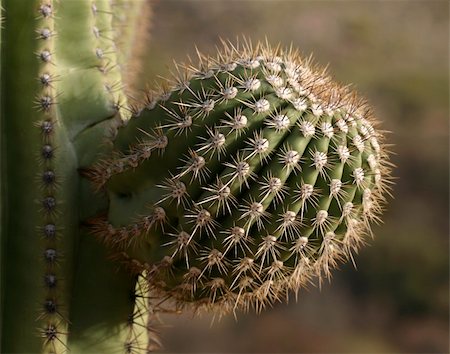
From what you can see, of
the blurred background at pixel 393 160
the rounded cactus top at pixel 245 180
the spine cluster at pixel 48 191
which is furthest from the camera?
the blurred background at pixel 393 160

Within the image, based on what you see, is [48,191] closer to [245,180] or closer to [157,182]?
[157,182]

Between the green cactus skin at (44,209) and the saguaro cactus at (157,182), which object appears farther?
the green cactus skin at (44,209)

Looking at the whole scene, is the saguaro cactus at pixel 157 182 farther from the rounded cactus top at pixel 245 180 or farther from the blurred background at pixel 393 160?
the blurred background at pixel 393 160

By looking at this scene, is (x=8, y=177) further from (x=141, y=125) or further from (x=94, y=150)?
(x=141, y=125)

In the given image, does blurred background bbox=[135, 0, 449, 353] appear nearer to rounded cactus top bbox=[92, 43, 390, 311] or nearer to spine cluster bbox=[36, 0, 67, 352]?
spine cluster bbox=[36, 0, 67, 352]

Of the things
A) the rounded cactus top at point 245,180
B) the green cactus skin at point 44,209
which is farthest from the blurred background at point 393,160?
the rounded cactus top at point 245,180

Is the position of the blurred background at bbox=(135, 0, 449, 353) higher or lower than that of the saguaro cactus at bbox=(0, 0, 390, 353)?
higher

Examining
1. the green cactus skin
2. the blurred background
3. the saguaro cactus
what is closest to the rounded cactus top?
the saguaro cactus

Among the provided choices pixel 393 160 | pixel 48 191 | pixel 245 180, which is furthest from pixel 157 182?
pixel 393 160
